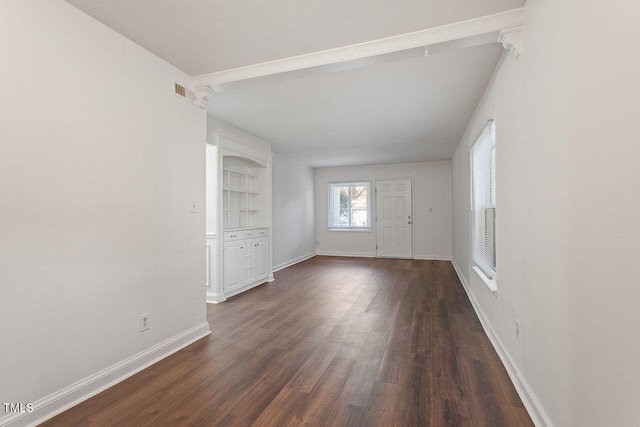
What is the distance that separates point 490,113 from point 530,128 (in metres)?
1.24

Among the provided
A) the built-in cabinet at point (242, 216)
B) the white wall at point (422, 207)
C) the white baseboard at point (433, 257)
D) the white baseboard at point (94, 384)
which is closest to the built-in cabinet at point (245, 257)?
the built-in cabinet at point (242, 216)

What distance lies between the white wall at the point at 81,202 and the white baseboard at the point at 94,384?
0.01 m

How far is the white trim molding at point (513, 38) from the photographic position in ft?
6.49

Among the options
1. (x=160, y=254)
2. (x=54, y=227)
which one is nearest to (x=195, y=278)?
(x=160, y=254)

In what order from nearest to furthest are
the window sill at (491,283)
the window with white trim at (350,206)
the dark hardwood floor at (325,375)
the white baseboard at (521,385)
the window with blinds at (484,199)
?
1. the white baseboard at (521,385)
2. the dark hardwood floor at (325,375)
3. the window sill at (491,283)
4. the window with blinds at (484,199)
5. the window with white trim at (350,206)

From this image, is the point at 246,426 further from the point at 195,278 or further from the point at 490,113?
the point at 490,113

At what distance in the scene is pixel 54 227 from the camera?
5.97 ft

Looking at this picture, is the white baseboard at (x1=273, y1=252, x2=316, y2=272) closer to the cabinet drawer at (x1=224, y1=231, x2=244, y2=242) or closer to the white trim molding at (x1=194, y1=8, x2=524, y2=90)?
the cabinet drawer at (x1=224, y1=231, x2=244, y2=242)

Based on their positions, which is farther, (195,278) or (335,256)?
(335,256)

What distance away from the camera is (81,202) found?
1958mm

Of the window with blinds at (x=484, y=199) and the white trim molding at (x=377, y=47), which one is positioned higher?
the white trim molding at (x=377, y=47)

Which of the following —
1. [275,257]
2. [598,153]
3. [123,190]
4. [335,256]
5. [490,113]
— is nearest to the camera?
[598,153]

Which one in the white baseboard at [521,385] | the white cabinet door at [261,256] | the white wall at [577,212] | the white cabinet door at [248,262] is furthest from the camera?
the white cabinet door at [261,256]

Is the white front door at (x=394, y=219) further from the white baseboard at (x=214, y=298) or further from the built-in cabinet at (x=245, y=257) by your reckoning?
the white baseboard at (x=214, y=298)
